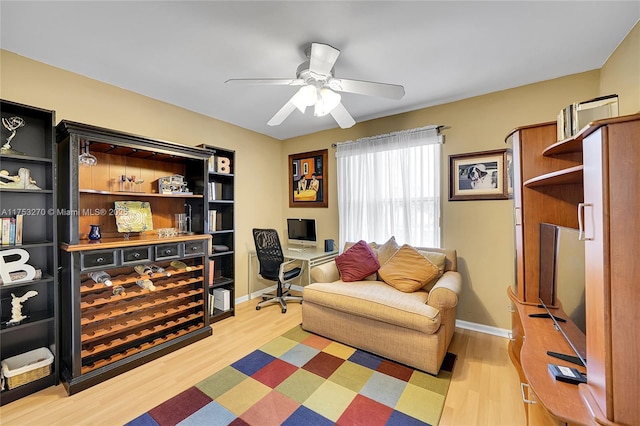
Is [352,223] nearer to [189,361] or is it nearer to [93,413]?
[189,361]

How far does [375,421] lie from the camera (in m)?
1.67

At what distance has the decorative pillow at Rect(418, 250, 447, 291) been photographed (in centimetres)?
274

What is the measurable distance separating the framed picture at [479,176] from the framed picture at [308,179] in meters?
1.74

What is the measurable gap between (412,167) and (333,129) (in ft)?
4.37

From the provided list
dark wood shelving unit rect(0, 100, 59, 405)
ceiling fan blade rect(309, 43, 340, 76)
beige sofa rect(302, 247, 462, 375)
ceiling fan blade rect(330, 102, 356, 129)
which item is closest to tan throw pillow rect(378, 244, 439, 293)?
beige sofa rect(302, 247, 462, 375)

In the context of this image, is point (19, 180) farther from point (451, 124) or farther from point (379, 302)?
point (451, 124)

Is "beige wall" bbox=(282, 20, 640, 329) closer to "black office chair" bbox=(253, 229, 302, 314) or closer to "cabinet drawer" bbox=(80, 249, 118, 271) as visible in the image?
"black office chair" bbox=(253, 229, 302, 314)

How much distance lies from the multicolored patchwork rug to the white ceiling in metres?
2.51

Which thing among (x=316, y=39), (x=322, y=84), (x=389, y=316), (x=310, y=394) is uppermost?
(x=316, y=39)

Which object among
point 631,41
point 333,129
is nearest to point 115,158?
point 333,129

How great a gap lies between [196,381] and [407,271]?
209 cm

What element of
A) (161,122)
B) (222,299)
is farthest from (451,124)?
(222,299)

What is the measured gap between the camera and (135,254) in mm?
2287

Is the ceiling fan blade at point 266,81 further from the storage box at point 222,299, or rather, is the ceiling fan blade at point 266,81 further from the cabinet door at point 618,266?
the storage box at point 222,299
